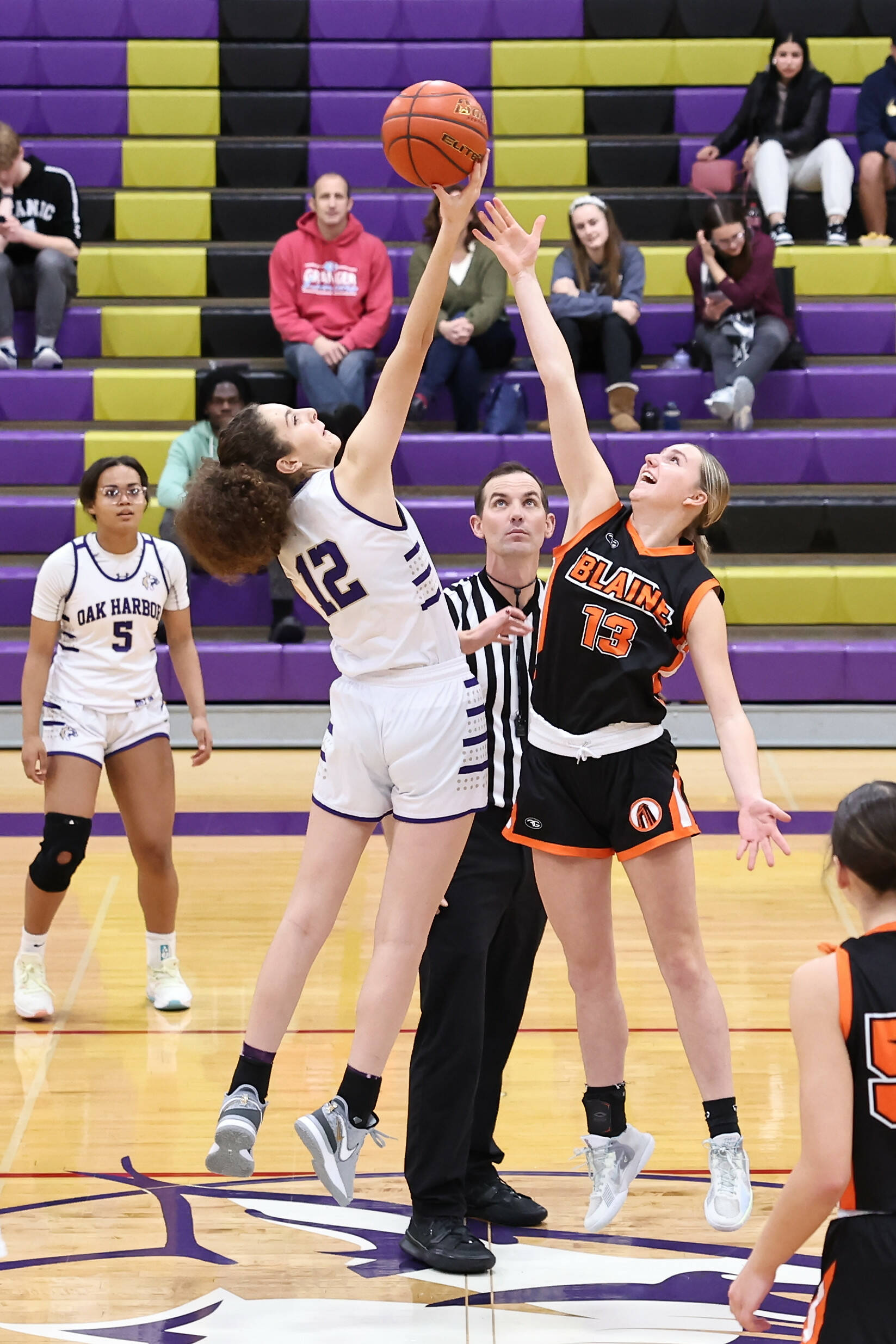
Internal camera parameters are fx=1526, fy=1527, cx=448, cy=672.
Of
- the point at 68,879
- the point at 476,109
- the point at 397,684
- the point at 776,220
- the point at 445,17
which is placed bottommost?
the point at 68,879

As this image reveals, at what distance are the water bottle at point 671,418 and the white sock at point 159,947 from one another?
16.5ft

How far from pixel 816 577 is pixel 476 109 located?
5394mm

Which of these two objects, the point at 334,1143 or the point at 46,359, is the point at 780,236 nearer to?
the point at 46,359

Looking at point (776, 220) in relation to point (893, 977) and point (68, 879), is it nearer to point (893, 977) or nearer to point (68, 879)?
point (68, 879)

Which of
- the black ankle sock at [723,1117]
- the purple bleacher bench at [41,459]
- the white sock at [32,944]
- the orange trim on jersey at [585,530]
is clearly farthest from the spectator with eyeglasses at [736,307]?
the black ankle sock at [723,1117]

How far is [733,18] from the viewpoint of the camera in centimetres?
1089

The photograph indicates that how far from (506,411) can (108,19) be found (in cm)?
463

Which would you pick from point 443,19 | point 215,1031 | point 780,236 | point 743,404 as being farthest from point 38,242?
point 215,1031

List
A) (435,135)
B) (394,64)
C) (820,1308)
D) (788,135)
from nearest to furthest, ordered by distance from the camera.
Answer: (820,1308) → (435,135) → (788,135) → (394,64)

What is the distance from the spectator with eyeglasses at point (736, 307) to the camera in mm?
8812

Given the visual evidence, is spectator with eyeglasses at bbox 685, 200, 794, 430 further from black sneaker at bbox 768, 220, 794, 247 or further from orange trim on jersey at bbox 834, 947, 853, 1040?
orange trim on jersey at bbox 834, 947, 853, 1040

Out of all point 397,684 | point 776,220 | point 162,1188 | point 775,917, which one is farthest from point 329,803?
point 776,220

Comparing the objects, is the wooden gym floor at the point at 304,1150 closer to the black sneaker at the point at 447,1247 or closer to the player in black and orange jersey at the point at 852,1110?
the black sneaker at the point at 447,1247

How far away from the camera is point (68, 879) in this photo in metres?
4.75
